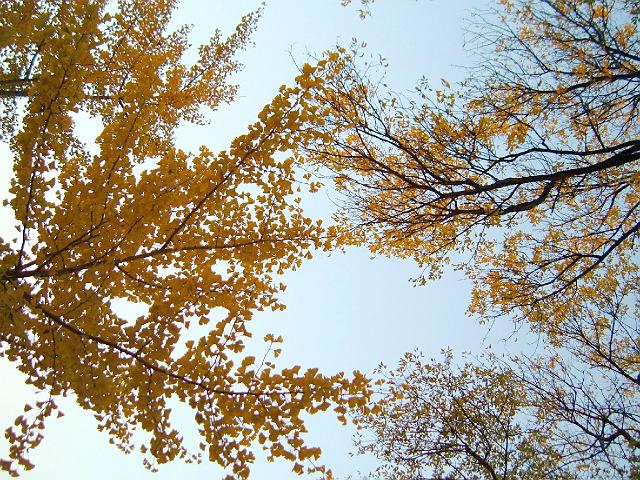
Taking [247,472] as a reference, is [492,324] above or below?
above

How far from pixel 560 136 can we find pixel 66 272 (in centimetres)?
565

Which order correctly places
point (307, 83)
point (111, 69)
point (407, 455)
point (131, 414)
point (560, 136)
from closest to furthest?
point (307, 83), point (131, 414), point (560, 136), point (111, 69), point (407, 455)

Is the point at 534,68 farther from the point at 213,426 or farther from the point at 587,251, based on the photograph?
the point at 213,426

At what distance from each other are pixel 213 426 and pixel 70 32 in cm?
228

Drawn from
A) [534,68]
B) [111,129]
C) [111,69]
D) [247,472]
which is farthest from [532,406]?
[111,69]

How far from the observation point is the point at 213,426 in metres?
2.24

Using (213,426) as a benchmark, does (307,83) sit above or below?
above

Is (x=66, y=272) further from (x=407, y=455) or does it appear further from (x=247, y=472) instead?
(x=407, y=455)

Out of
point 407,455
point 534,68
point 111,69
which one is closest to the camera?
point 534,68

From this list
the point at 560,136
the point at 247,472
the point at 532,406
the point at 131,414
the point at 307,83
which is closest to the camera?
the point at 247,472

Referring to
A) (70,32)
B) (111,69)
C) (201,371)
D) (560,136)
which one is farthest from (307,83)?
(111,69)

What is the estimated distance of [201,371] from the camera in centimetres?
225

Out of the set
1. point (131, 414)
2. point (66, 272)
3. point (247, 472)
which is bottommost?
point (247, 472)

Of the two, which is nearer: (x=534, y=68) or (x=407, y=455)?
(x=534, y=68)
